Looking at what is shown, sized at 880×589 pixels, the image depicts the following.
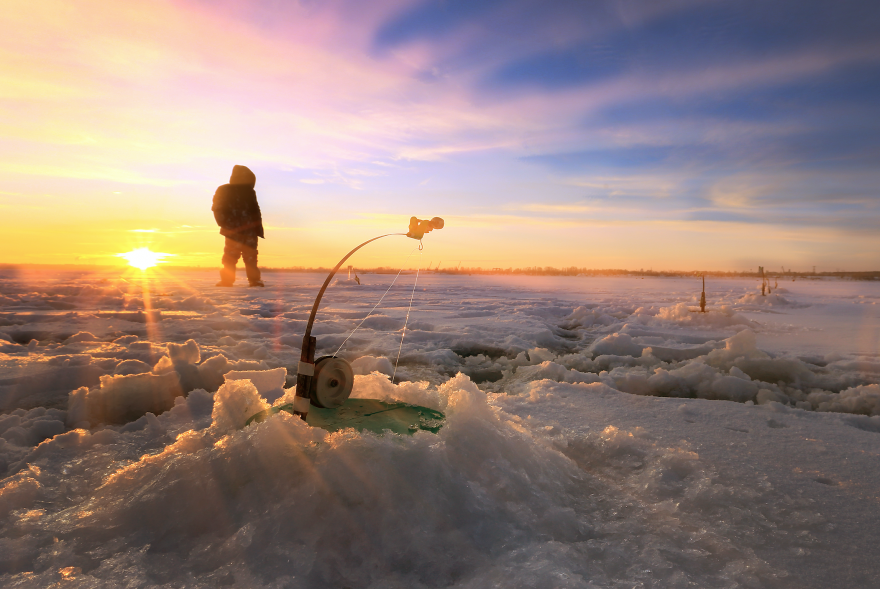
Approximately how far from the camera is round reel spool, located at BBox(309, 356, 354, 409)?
2678 mm

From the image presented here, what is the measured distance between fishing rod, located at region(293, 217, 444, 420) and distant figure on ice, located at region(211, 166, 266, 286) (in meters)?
28.7

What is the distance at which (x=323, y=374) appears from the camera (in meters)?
2.69

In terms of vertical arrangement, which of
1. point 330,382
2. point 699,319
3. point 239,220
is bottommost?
point 699,319

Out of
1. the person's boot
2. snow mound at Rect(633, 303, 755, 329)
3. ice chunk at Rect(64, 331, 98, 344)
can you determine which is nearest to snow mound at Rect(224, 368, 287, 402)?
ice chunk at Rect(64, 331, 98, 344)

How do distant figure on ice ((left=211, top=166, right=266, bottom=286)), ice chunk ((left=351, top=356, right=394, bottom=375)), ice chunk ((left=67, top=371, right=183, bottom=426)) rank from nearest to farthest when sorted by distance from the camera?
ice chunk ((left=67, top=371, right=183, bottom=426)) < ice chunk ((left=351, top=356, right=394, bottom=375)) < distant figure on ice ((left=211, top=166, right=266, bottom=286))

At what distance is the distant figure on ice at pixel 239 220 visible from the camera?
27.8 metres

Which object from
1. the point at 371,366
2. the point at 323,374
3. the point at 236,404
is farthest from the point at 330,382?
the point at 371,366

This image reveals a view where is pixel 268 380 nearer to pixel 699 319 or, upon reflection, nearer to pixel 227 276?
pixel 699 319

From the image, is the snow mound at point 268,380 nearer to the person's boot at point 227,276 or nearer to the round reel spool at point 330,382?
the round reel spool at point 330,382

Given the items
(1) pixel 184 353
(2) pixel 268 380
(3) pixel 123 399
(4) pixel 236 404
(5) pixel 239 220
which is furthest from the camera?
(5) pixel 239 220

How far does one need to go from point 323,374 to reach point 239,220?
29.0 meters

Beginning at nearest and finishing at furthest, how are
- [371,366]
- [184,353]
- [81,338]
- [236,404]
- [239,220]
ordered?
[236,404], [184,353], [371,366], [81,338], [239,220]

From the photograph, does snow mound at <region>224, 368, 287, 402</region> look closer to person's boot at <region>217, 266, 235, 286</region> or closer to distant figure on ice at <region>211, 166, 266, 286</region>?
distant figure on ice at <region>211, 166, 266, 286</region>

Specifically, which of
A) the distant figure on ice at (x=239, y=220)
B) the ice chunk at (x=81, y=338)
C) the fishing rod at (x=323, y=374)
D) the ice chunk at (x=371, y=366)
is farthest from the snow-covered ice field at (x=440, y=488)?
the distant figure on ice at (x=239, y=220)
